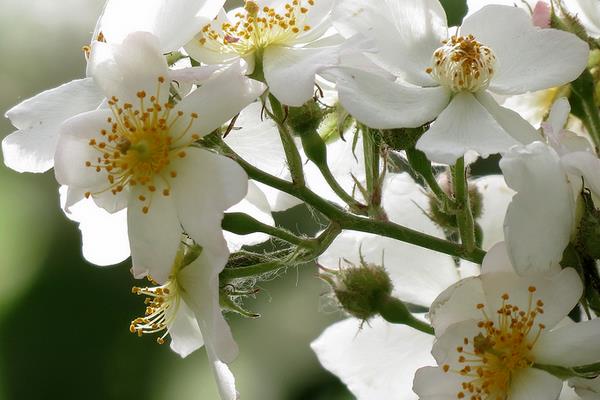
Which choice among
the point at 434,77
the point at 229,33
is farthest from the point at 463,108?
the point at 229,33

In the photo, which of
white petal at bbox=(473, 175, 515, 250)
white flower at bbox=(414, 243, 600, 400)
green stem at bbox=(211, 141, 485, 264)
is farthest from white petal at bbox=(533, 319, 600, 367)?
white petal at bbox=(473, 175, 515, 250)

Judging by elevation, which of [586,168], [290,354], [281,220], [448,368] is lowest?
[290,354]

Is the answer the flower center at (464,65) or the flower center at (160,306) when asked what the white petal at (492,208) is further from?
the flower center at (160,306)

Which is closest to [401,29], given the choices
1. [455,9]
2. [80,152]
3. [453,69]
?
[453,69]

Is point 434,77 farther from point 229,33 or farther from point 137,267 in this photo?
point 137,267

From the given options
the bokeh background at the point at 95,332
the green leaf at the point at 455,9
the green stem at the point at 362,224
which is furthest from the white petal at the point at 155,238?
the bokeh background at the point at 95,332

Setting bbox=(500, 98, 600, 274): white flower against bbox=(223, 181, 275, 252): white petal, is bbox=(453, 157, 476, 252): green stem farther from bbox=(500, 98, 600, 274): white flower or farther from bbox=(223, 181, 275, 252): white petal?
bbox=(223, 181, 275, 252): white petal
